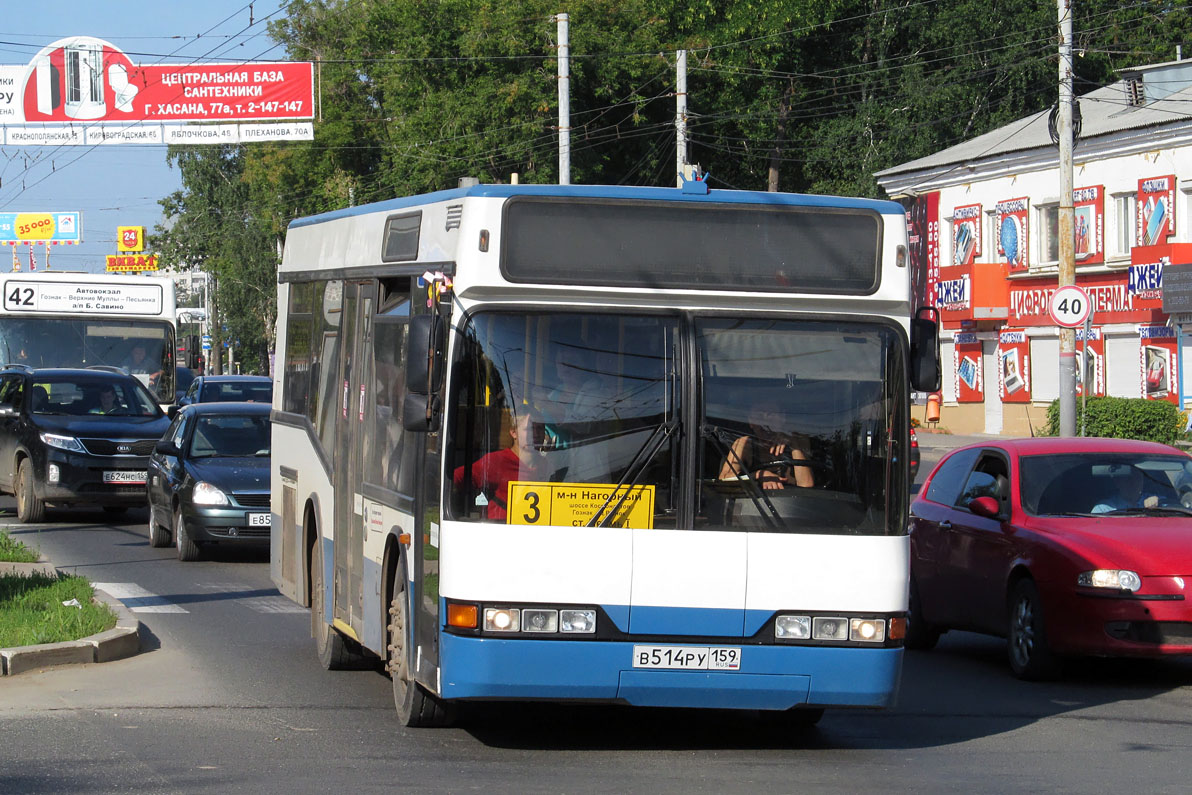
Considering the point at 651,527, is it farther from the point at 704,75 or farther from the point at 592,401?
the point at 704,75

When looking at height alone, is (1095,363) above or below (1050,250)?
below

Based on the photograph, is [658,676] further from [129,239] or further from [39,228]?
[129,239]

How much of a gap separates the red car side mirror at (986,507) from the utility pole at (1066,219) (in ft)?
54.2

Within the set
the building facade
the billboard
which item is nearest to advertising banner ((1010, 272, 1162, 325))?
the building facade

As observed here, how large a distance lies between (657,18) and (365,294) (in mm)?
51971

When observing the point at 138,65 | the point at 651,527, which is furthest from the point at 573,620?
the point at 138,65

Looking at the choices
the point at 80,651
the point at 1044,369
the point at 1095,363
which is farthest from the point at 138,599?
the point at 1044,369

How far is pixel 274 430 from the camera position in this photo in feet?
38.8

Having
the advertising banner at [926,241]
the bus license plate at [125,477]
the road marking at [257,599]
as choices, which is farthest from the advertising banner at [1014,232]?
the road marking at [257,599]

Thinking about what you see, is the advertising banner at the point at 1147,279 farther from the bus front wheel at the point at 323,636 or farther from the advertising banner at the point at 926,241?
the bus front wheel at the point at 323,636

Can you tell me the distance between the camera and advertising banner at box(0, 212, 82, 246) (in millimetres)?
120125

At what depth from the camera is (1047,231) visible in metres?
44.2

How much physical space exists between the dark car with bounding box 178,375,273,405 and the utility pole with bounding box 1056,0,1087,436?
1260 cm

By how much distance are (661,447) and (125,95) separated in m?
38.3
